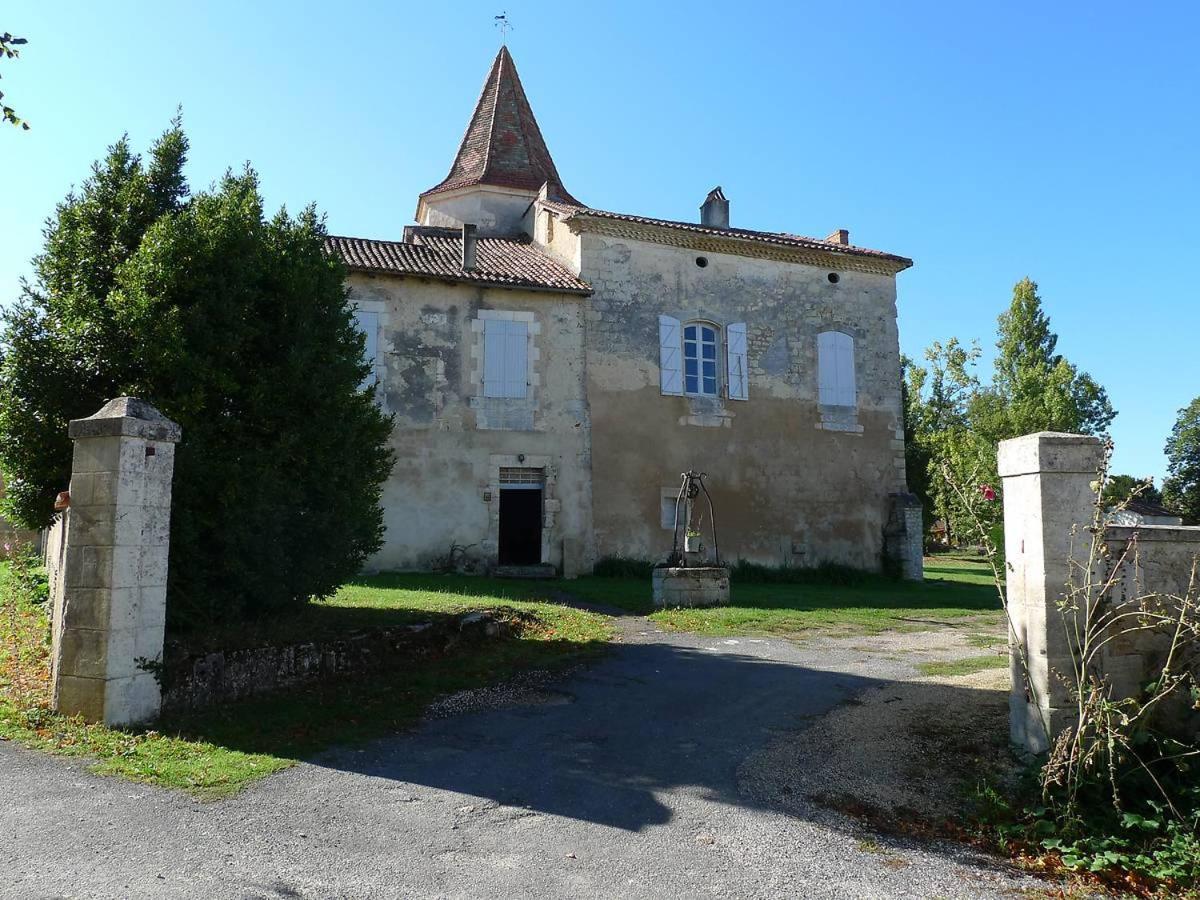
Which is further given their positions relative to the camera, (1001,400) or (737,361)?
(1001,400)

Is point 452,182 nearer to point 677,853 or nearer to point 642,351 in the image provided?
point 642,351

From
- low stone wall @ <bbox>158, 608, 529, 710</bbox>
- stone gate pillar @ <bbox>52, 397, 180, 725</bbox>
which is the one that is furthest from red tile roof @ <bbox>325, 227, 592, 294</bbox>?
stone gate pillar @ <bbox>52, 397, 180, 725</bbox>

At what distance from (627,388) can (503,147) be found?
9.34 metres

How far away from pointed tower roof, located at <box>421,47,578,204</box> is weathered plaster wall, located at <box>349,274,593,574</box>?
19.1 feet

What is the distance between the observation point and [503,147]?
22.1 m

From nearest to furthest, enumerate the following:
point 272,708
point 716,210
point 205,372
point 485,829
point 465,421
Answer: point 485,829, point 272,708, point 205,372, point 465,421, point 716,210

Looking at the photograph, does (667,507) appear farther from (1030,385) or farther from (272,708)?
(1030,385)

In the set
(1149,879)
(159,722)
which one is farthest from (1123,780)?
(159,722)

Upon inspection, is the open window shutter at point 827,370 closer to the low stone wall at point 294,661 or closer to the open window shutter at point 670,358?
the open window shutter at point 670,358

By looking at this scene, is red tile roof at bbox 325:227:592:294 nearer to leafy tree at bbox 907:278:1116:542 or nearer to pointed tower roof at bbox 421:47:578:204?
pointed tower roof at bbox 421:47:578:204

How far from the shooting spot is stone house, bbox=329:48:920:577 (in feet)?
51.0

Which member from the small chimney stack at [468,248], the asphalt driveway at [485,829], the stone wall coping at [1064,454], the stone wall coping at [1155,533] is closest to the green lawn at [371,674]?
the asphalt driveway at [485,829]

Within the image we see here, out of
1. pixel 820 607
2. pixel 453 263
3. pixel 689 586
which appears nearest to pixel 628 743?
pixel 689 586

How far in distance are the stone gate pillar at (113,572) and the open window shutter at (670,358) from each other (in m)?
12.4
